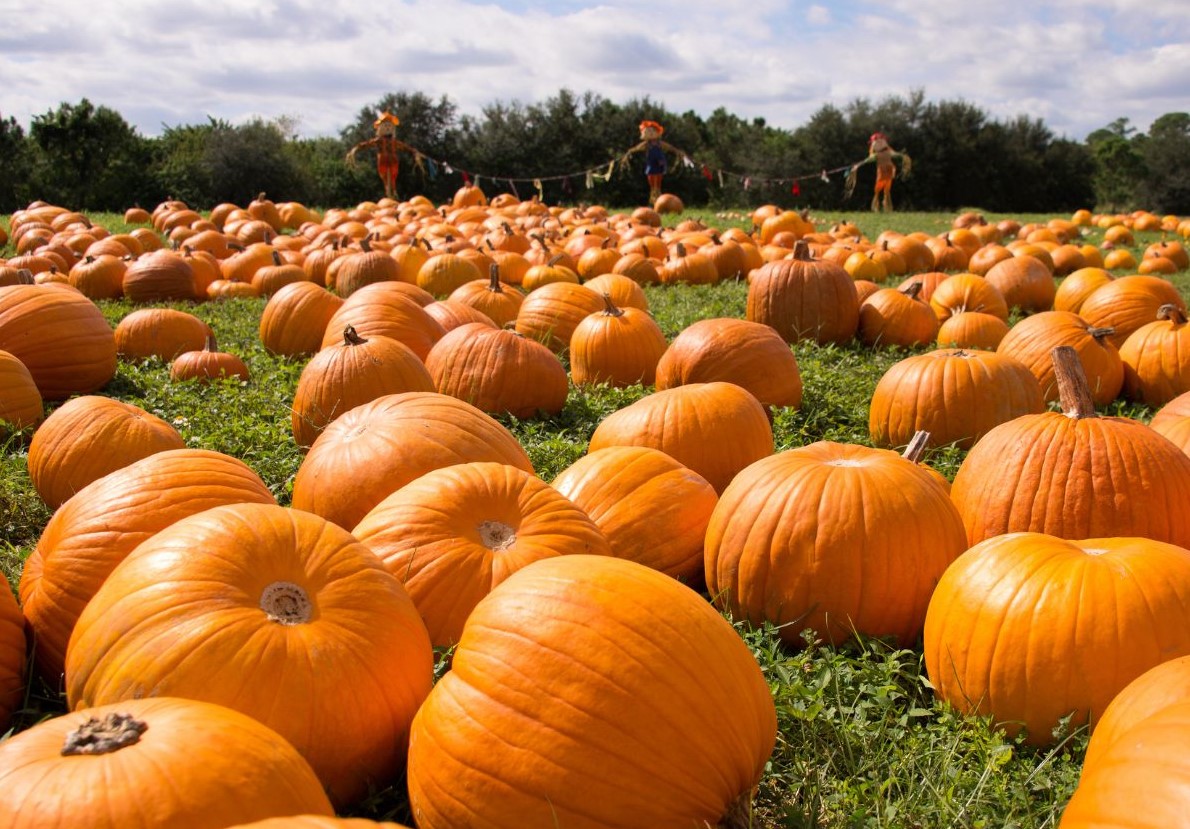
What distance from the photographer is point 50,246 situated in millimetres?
10891

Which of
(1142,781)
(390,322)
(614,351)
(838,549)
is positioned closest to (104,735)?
(1142,781)

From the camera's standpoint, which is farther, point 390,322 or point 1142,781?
point 390,322

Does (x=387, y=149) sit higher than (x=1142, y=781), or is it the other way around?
(x=387, y=149)

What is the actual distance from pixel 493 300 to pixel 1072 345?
13.8 feet

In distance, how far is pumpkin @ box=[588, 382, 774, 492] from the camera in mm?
4125

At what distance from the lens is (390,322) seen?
607 cm

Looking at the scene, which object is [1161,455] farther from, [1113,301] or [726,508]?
[1113,301]

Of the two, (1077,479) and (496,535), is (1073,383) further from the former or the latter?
(496,535)

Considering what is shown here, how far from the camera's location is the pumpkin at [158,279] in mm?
9547

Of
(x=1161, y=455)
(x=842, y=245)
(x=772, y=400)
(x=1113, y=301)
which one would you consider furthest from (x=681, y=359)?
(x=842, y=245)

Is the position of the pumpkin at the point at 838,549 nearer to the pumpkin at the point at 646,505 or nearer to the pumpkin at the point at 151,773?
the pumpkin at the point at 646,505

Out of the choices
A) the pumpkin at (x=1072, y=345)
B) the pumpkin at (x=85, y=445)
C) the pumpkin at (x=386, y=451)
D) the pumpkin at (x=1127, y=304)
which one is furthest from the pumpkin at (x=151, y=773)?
the pumpkin at (x=1127, y=304)

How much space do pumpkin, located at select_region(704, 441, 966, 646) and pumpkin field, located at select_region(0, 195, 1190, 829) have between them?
11mm

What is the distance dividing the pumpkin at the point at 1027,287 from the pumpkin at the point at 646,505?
6.66m
